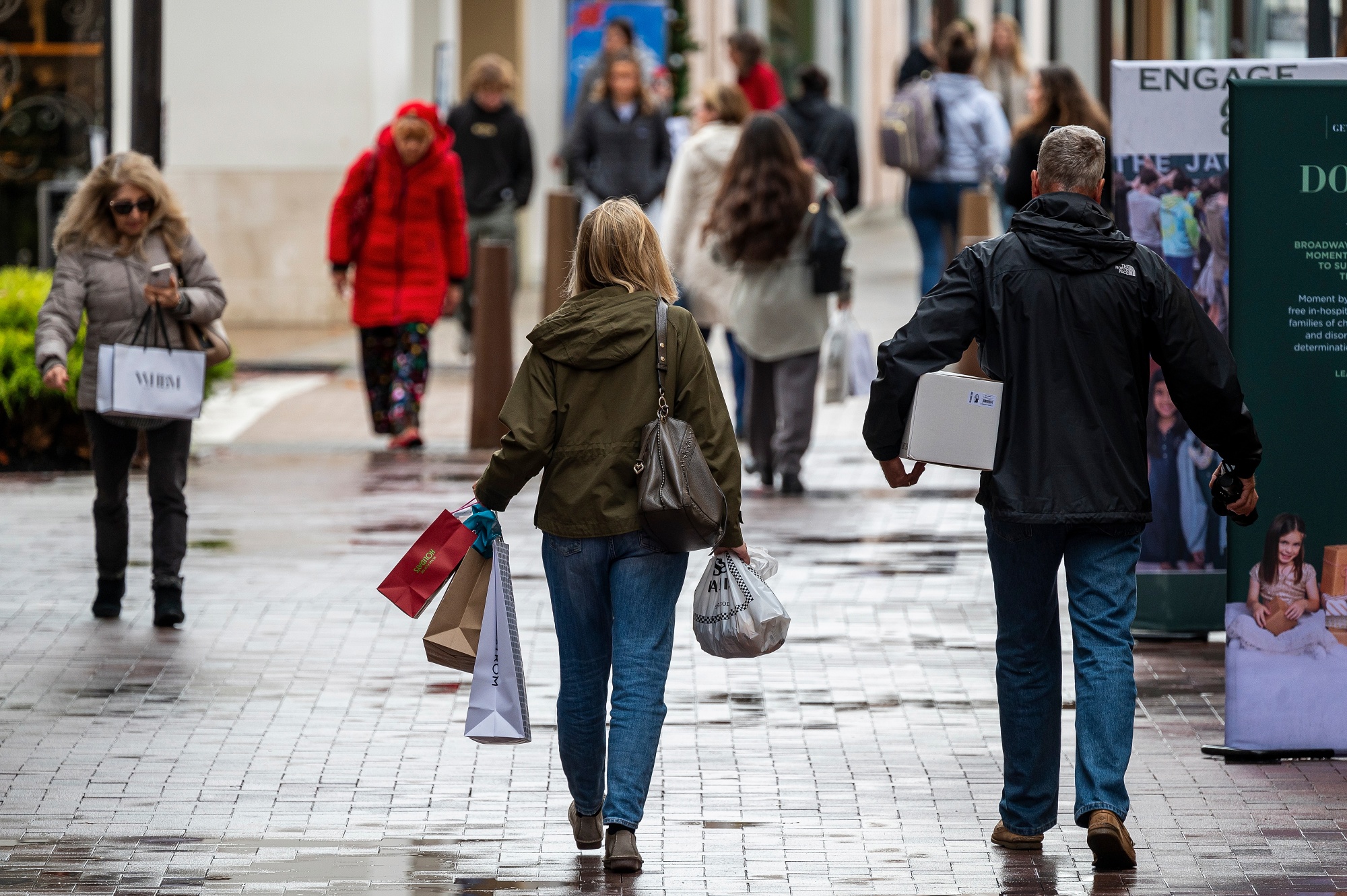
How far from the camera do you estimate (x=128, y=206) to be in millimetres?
8289

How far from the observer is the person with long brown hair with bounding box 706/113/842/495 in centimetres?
1102

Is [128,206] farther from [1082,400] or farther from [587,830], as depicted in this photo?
[1082,400]

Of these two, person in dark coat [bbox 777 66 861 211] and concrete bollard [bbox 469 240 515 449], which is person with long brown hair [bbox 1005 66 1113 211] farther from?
person in dark coat [bbox 777 66 861 211]

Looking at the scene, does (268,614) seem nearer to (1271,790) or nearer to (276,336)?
(1271,790)

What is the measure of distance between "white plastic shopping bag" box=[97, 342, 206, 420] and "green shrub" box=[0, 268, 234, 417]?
356 centimetres

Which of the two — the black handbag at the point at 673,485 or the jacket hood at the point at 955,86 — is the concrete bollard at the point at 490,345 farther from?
the black handbag at the point at 673,485

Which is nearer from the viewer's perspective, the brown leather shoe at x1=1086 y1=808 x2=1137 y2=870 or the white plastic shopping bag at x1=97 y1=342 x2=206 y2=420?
the brown leather shoe at x1=1086 y1=808 x2=1137 y2=870

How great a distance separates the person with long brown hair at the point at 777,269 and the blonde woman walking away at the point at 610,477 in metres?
5.53

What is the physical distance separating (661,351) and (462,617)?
0.84 meters

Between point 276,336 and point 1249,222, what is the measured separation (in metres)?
14.0

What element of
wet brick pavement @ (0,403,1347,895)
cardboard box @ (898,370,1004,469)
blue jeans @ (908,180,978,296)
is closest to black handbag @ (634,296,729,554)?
cardboard box @ (898,370,1004,469)

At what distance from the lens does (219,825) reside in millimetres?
5852

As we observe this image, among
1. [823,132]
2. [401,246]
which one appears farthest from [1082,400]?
[823,132]

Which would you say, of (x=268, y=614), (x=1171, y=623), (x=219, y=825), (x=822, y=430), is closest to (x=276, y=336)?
(x=822, y=430)
